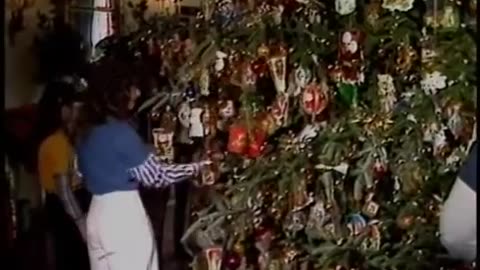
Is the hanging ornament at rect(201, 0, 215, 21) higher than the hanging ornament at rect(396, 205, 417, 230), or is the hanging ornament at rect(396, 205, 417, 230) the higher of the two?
the hanging ornament at rect(201, 0, 215, 21)

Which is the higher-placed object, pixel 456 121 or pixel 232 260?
pixel 456 121

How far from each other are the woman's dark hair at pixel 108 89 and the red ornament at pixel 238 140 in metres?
0.16

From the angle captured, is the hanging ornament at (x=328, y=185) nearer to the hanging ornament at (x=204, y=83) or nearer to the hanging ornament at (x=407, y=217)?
the hanging ornament at (x=407, y=217)

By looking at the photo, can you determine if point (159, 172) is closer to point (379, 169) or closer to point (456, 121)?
point (379, 169)

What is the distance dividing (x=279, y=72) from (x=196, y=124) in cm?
15

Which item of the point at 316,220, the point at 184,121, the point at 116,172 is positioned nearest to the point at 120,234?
the point at 116,172

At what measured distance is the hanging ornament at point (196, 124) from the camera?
5.54 ft

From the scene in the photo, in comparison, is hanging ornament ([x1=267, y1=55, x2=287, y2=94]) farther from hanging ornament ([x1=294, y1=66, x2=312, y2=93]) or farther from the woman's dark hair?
the woman's dark hair

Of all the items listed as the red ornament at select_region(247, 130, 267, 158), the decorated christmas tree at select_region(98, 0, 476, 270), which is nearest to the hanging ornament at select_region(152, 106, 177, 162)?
the decorated christmas tree at select_region(98, 0, 476, 270)

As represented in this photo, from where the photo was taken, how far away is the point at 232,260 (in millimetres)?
1705

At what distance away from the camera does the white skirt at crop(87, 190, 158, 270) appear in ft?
5.59

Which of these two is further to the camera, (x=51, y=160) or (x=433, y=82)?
(x=51, y=160)

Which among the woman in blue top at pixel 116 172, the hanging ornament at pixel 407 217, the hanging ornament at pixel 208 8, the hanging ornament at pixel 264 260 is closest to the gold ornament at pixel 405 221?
the hanging ornament at pixel 407 217

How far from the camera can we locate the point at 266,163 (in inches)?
65.9
